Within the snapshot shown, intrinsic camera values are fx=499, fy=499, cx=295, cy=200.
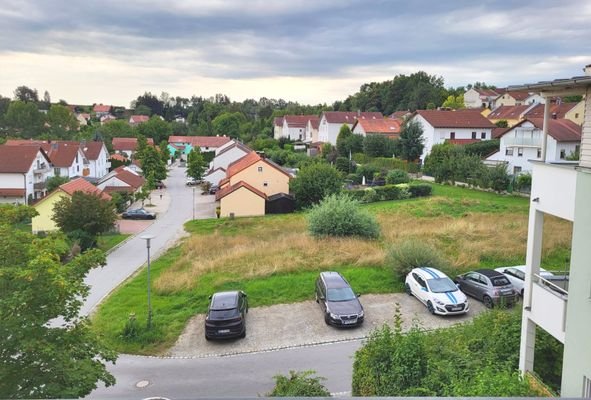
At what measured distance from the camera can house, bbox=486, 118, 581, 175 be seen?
4484cm

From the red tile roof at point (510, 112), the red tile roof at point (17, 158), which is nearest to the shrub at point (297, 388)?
the red tile roof at point (17, 158)

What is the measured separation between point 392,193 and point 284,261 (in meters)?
25.2

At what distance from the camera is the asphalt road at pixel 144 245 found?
2375 cm

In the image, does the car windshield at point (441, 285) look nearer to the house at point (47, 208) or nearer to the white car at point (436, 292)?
the white car at point (436, 292)

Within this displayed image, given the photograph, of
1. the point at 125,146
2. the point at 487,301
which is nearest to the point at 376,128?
the point at 125,146

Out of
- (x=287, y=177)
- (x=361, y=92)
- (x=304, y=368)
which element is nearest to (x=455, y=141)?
(x=287, y=177)

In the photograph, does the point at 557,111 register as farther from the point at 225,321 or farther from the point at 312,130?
the point at 225,321

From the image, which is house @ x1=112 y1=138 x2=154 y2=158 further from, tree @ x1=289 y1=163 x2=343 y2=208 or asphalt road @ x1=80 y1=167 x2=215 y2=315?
tree @ x1=289 y1=163 x2=343 y2=208

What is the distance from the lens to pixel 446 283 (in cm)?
1869

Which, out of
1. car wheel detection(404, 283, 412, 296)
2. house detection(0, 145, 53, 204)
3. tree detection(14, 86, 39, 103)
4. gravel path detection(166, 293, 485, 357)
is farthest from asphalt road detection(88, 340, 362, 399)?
tree detection(14, 86, 39, 103)

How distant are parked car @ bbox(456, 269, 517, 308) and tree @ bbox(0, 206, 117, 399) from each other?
13.8 metres

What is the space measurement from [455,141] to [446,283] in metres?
48.7

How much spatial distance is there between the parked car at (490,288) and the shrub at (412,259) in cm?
155

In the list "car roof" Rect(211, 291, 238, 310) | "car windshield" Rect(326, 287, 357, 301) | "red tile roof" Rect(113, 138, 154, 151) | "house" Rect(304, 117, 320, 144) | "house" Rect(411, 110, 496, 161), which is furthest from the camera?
"house" Rect(304, 117, 320, 144)
